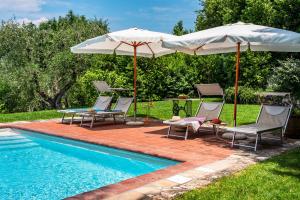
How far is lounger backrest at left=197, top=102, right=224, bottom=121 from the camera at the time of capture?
1021 centimetres

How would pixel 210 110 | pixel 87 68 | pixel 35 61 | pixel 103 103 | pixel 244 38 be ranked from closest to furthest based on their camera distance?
pixel 244 38, pixel 210 110, pixel 103 103, pixel 35 61, pixel 87 68

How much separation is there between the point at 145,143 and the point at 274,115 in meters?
3.19

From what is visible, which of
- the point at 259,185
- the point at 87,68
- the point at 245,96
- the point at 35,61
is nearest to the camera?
the point at 259,185

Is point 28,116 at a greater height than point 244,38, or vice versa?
point 244,38

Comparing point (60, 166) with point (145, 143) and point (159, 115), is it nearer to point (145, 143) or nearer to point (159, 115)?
point (145, 143)

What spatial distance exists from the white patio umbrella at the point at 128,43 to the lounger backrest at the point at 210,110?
7.63 feet

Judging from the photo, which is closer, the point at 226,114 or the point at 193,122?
the point at 193,122

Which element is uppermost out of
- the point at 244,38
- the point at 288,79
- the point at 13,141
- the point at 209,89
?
the point at 244,38

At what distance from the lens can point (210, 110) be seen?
34.2 feet

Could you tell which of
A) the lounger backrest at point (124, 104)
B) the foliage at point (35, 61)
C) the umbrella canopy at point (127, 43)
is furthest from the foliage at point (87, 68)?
the lounger backrest at point (124, 104)

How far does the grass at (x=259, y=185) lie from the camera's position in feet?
16.4

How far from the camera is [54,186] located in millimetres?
6570

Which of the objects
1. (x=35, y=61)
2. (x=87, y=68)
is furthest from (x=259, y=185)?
(x=35, y=61)

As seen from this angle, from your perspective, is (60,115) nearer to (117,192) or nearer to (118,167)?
(118,167)
